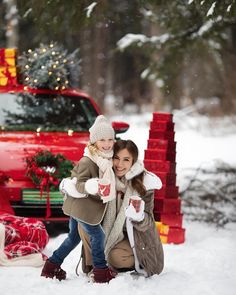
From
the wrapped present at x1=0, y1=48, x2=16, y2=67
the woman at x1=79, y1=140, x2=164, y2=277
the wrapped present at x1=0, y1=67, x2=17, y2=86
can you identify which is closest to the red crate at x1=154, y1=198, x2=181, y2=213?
the woman at x1=79, y1=140, x2=164, y2=277

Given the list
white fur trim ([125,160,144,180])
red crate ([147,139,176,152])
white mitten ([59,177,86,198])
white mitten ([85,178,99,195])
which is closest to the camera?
white mitten ([85,178,99,195])

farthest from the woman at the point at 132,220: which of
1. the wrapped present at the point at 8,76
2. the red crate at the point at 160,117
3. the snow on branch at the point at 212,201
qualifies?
the wrapped present at the point at 8,76

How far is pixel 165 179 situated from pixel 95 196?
1.90 meters

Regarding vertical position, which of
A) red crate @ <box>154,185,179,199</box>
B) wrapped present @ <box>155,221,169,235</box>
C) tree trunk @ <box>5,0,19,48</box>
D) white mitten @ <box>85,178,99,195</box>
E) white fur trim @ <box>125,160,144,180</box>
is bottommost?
wrapped present @ <box>155,221,169,235</box>

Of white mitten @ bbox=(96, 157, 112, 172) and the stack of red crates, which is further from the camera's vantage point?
the stack of red crates

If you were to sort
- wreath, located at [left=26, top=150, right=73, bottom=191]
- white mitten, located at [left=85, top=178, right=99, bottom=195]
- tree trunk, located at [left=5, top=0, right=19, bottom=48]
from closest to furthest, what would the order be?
white mitten, located at [left=85, top=178, right=99, bottom=195], wreath, located at [left=26, top=150, right=73, bottom=191], tree trunk, located at [left=5, top=0, right=19, bottom=48]

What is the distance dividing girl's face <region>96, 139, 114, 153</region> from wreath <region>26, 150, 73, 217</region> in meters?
1.67

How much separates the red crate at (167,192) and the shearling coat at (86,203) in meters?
1.83

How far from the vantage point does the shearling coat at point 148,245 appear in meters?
4.67

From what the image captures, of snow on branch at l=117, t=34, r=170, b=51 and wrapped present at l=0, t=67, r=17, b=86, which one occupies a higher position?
snow on branch at l=117, t=34, r=170, b=51

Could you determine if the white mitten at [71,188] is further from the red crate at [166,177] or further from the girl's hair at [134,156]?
the red crate at [166,177]

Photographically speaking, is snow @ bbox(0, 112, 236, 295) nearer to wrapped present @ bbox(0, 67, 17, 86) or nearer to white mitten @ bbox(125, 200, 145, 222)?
white mitten @ bbox(125, 200, 145, 222)

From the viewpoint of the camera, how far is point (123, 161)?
463 centimetres

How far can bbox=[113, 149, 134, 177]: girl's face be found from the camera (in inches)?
182
